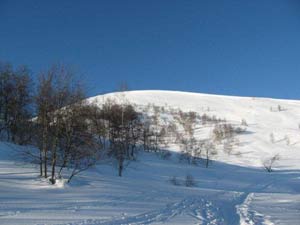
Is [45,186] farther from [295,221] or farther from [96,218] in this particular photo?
[295,221]

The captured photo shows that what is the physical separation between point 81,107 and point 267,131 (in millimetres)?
103870

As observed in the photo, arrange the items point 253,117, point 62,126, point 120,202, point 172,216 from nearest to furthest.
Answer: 1. point 172,216
2. point 120,202
3. point 62,126
4. point 253,117

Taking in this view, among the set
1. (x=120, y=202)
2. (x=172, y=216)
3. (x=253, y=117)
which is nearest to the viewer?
(x=172, y=216)

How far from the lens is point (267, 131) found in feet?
376

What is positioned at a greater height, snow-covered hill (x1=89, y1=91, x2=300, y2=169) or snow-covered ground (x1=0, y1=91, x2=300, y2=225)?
snow-covered hill (x1=89, y1=91, x2=300, y2=169)

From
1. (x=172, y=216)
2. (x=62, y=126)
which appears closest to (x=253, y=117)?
(x=62, y=126)

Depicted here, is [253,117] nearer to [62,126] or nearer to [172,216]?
[62,126]

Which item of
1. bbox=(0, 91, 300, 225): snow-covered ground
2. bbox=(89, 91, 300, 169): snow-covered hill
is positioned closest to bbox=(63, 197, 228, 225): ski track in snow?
bbox=(0, 91, 300, 225): snow-covered ground

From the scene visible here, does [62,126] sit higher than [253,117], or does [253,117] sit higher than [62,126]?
[253,117]

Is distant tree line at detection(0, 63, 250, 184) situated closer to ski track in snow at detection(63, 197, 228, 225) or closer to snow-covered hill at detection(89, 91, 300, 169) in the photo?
ski track in snow at detection(63, 197, 228, 225)

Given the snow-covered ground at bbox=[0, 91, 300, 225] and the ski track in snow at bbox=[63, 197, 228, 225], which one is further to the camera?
the snow-covered ground at bbox=[0, 91, 300, 225]

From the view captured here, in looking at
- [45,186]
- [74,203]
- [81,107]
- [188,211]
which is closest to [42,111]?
[81,107]

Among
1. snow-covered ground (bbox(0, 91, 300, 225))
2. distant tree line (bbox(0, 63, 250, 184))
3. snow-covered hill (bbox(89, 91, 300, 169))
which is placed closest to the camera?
snow-covered ground (bbox(0, 91, 300, 225))

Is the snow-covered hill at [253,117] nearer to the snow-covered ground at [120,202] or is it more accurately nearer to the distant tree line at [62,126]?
the distant tree line at [62,126]
